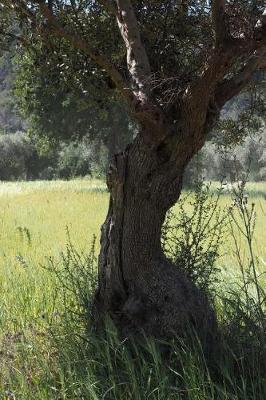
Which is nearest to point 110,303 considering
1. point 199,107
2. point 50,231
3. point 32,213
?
point 199,107

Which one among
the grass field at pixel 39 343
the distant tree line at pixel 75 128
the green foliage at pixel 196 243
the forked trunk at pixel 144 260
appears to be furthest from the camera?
the green foliage at pixel 196 243

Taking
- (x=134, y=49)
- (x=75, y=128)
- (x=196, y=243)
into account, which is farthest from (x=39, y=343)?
(x=75, y=128)

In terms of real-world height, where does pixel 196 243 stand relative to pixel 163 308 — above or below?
above

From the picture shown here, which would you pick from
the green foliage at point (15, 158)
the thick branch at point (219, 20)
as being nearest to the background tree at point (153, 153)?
the thick branch at point (219, 20)

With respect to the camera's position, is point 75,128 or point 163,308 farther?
point 75,128

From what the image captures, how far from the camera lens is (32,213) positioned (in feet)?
59.8

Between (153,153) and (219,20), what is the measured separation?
3.63ft

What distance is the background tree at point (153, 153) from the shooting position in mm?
4277

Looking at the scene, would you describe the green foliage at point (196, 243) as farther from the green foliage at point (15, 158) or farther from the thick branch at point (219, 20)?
the green foliage at point (15, 158)

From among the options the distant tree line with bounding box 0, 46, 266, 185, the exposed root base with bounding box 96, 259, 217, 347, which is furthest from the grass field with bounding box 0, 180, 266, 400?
the distant tree line with bounding box 0, 46, 266, 185

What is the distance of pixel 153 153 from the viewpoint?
4.46m

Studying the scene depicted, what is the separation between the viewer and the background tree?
14.0 feet

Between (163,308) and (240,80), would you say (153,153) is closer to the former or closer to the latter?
(240,80)

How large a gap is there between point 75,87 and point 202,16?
4.50 ft
